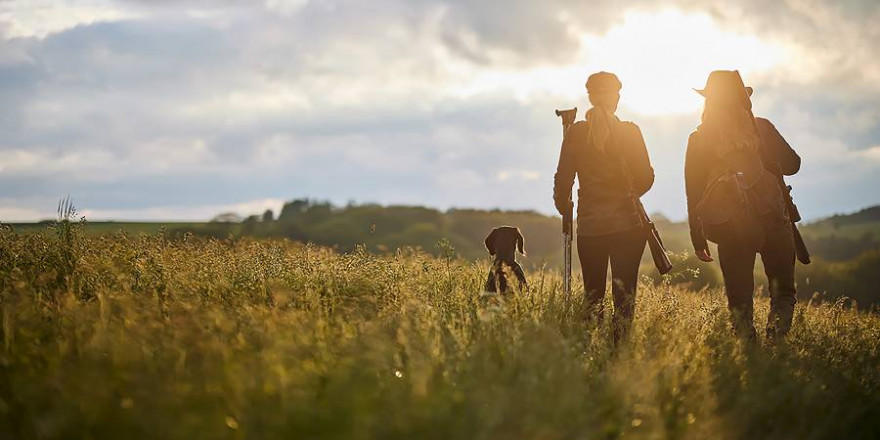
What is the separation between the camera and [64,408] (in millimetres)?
4211

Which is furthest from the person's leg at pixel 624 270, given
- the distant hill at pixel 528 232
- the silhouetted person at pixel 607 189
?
the distant hill at pixel 528 232

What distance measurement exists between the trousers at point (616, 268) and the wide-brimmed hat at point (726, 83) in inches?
65.0

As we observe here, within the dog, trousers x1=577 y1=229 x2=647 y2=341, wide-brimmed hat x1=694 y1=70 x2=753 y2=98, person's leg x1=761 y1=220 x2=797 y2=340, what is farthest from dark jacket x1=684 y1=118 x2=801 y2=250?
the dog

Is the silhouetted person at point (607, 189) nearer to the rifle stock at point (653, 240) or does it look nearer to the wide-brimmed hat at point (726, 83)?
the rifle stock at point (653, 240)

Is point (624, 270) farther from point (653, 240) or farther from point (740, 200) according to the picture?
point (740, 200)

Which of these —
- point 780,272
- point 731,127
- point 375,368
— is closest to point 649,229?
point 731,127

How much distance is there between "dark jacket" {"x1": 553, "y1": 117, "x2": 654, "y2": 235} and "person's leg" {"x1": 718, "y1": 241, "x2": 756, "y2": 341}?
105cm

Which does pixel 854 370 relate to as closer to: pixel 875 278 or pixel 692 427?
pixel 692 427

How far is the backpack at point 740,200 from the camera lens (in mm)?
7555

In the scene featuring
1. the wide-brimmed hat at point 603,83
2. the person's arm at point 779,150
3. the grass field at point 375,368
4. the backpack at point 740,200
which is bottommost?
the grass field at point 375,368

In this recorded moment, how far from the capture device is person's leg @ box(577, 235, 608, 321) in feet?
23.9

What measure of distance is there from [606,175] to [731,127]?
1.40 m

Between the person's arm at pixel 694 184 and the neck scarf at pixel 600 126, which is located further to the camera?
the person's arm at pixel 694 184

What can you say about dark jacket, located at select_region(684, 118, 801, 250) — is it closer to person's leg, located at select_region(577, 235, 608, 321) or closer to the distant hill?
person's leg, located at select_region(577, 235, 608, 321)
